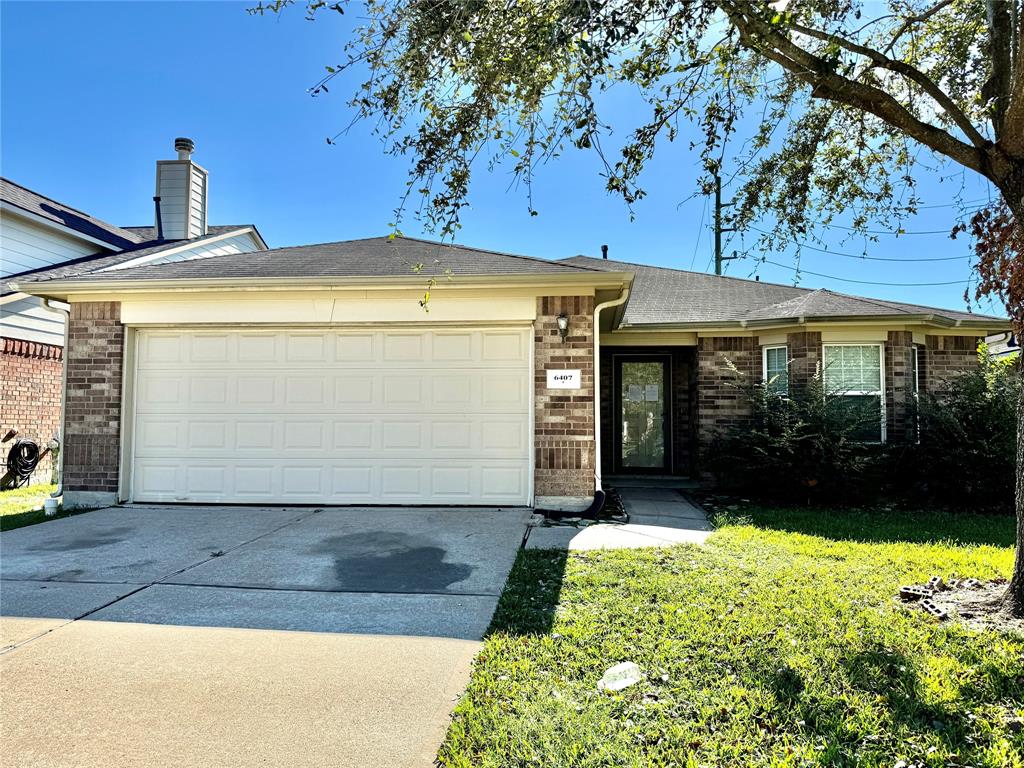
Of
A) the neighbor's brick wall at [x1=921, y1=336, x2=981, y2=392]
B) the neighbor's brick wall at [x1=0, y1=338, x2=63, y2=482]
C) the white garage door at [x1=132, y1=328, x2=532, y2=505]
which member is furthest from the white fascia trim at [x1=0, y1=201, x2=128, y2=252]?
the neighbor's brick wall at [x1=921, y1=336, x2=981, y2=392]

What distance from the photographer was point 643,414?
11266mm

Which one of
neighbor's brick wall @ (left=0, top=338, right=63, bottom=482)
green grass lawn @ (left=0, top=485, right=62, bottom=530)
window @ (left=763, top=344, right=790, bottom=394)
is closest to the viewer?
green grass lawn @ (left=0, top=485, right=62, bottom=530)

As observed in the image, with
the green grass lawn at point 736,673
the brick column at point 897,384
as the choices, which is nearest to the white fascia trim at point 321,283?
the green grass lawn at point 736,673

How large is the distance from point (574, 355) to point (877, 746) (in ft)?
17.6

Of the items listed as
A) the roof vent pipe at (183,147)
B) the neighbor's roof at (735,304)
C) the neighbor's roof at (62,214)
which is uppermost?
the roof vent pipe at (183,147)

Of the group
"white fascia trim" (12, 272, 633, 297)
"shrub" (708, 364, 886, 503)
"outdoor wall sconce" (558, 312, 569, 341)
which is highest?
"white fascia trim" (12, 272, 633, 297)

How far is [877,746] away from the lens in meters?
2.43

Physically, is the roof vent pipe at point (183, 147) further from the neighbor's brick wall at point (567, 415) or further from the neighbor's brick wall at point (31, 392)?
the neighbor's brick wall at point (567, 415)

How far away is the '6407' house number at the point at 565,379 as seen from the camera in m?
7.41

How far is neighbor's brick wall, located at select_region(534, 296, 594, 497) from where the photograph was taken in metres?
7.38

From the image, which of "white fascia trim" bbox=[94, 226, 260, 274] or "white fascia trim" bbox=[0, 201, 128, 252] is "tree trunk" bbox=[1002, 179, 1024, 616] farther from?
"white fascia trim" bbox=[0, 201, 128, 252]

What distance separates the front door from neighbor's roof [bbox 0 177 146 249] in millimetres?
11472

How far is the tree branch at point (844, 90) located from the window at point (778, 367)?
5380mm

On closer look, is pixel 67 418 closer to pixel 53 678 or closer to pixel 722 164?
pixel 53 678
